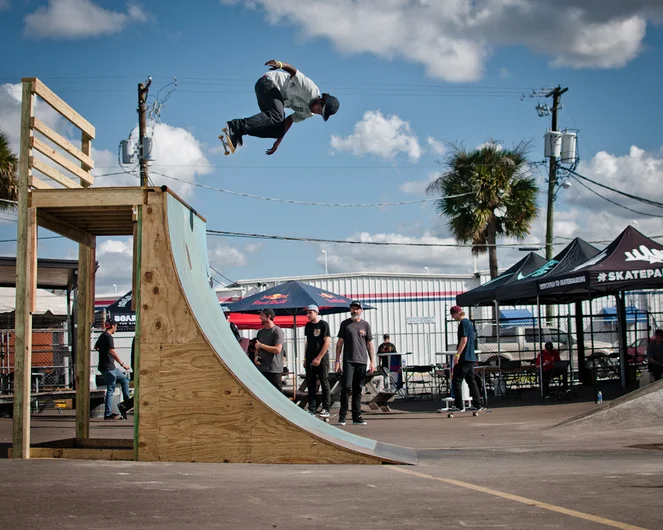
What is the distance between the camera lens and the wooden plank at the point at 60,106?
23.7 ft

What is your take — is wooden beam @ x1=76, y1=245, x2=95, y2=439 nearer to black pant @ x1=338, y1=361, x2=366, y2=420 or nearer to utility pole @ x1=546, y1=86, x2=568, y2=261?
black pant @ x1=338, y1=361, x2=366, y2=420

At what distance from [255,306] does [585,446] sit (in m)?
9.51

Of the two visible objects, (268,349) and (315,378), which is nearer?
(268,349)

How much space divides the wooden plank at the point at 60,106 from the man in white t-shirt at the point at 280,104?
3.36 metres

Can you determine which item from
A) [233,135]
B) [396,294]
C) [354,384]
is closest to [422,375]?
[354,384]

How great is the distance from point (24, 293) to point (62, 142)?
1.64 meters

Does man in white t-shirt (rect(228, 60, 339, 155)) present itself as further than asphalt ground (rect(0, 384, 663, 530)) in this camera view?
Yes

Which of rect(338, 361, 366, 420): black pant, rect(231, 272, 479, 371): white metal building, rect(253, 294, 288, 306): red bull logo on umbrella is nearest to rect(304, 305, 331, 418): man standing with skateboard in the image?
rect(338, 361, 366, 420): black pant

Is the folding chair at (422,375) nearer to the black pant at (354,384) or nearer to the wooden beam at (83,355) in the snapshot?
the black pant at (354,384)

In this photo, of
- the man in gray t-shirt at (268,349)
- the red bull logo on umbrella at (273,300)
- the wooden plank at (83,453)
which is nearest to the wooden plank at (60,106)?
the wooden plank at (83,453)

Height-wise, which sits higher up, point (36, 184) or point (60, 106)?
point (60, 106)

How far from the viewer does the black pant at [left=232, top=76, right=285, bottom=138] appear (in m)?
12.1

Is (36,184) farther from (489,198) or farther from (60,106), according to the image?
(489,198)

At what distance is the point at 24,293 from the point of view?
7.09m
